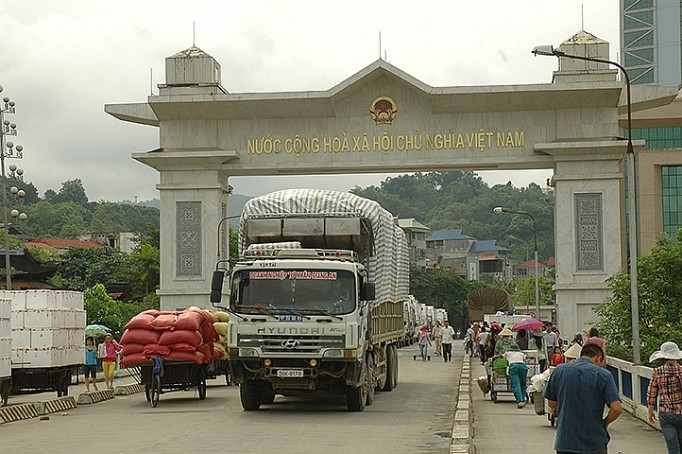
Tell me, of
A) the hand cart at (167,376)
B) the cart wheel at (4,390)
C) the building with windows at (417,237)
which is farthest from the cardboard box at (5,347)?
the building with windows at (417,237)

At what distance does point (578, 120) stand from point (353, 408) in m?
18.4

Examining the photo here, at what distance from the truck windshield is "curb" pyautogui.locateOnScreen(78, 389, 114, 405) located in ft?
20.6

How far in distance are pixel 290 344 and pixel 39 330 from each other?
6.51 m

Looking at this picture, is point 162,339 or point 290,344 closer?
point 290,344

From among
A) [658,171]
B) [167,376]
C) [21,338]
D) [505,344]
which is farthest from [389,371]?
[658,171]

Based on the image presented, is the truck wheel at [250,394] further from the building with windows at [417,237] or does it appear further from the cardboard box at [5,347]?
the building with windows at [417,237]

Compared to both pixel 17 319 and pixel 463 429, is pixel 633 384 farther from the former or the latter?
pixel 17 319

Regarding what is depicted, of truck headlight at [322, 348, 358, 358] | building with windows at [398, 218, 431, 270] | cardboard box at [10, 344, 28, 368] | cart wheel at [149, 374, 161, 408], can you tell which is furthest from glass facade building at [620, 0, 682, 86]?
truck headlight at [322, 348, 358, 358]

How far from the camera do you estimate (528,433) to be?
55.3 feet

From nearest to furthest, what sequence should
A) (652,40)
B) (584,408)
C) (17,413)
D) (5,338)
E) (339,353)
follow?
1. (584,408)
2. (339,353)
3. (17,413)
4. (5,338)
5. (652,40)

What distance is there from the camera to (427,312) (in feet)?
270

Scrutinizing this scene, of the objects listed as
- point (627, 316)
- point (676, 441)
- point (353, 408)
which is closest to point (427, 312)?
point (627, 316)

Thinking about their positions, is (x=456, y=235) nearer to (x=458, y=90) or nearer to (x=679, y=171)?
(x=679, y=171)

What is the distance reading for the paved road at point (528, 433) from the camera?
14820 millimetres
